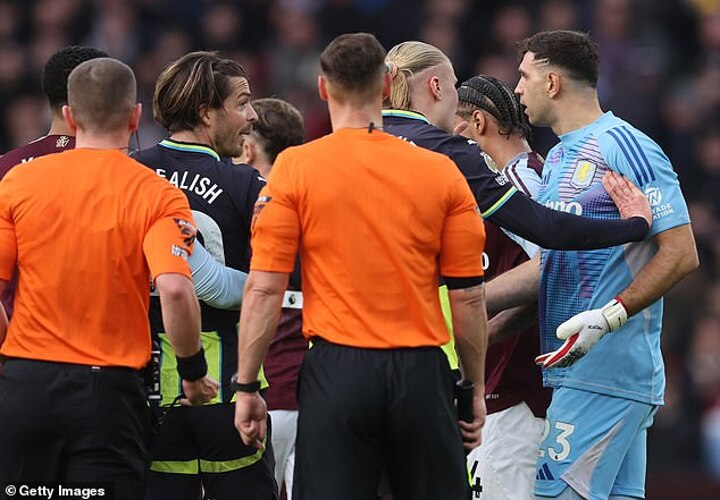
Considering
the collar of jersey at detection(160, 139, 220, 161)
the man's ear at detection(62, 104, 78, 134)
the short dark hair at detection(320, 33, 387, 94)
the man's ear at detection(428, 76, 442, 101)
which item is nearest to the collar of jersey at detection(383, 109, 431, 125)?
the man's ear at detection(428, 76, 442, 101)

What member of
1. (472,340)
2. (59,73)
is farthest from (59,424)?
(59,73)

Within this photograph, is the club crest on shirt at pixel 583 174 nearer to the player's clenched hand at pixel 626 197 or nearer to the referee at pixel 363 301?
the player's clenched hand at pixel 626 197

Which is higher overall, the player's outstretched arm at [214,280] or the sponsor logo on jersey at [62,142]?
the sponsor logo on jersey at [62,142]

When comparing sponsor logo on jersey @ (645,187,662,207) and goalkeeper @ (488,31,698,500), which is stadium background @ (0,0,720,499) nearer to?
goalkeeper @ (488,31,698,500)

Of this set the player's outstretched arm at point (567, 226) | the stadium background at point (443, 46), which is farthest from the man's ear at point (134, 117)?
the stadium background at point (443, 46)

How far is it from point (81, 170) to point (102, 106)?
0.90ft

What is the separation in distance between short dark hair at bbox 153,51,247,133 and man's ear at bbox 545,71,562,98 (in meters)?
1.44

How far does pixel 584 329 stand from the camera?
20.2ft

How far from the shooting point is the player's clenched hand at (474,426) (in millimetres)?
5625

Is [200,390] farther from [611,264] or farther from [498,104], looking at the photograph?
[498,104]

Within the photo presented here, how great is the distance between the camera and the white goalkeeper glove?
6.14 meters

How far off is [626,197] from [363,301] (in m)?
1.53

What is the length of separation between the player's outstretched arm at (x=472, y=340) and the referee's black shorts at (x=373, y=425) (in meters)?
0.16

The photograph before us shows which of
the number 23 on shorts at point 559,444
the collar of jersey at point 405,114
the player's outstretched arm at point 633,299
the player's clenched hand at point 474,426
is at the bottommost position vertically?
the number 23 on shorts at point 559,444
